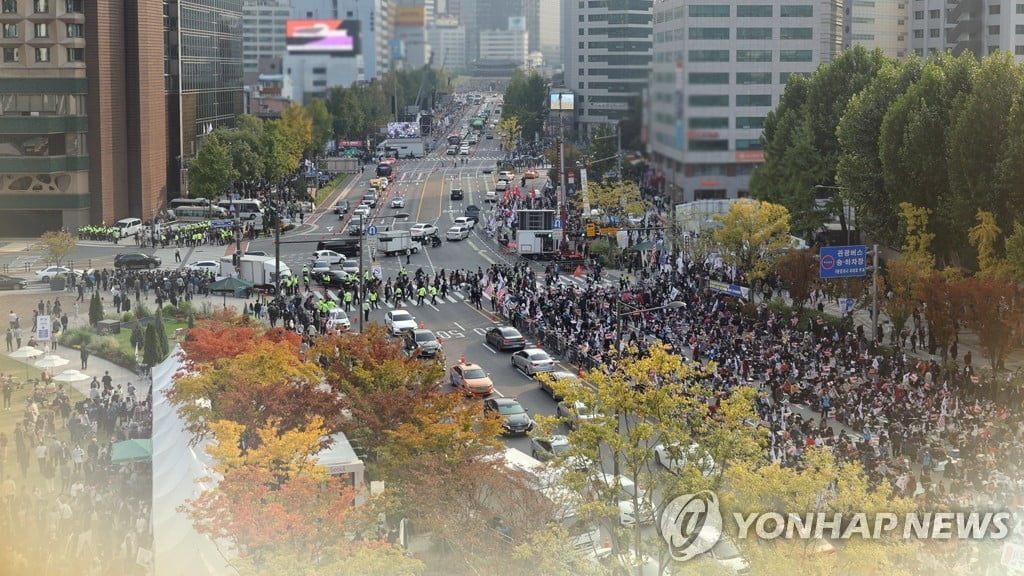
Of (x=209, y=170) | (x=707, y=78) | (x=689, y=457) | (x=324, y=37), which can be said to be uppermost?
(x=324, y=37)

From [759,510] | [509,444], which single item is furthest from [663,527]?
[509,444]

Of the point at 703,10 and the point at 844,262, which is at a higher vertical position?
the point at 703,10

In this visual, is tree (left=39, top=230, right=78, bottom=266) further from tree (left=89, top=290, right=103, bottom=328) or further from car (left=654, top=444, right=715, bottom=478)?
car (left=654, top=444, right=715, bottom=478)

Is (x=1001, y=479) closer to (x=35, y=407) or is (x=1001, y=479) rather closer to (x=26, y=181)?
(x=35, y=407)

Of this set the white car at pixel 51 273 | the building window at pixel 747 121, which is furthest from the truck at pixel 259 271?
the building window at pixel 747 121

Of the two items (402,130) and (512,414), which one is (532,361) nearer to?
(512,414)

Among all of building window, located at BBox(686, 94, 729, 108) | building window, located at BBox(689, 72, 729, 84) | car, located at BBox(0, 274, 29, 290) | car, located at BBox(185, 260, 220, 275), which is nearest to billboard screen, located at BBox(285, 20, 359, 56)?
car, located at BBox(185, 260, 220, 275)

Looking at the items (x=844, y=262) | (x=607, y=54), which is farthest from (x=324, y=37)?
(x=844, y=262)
